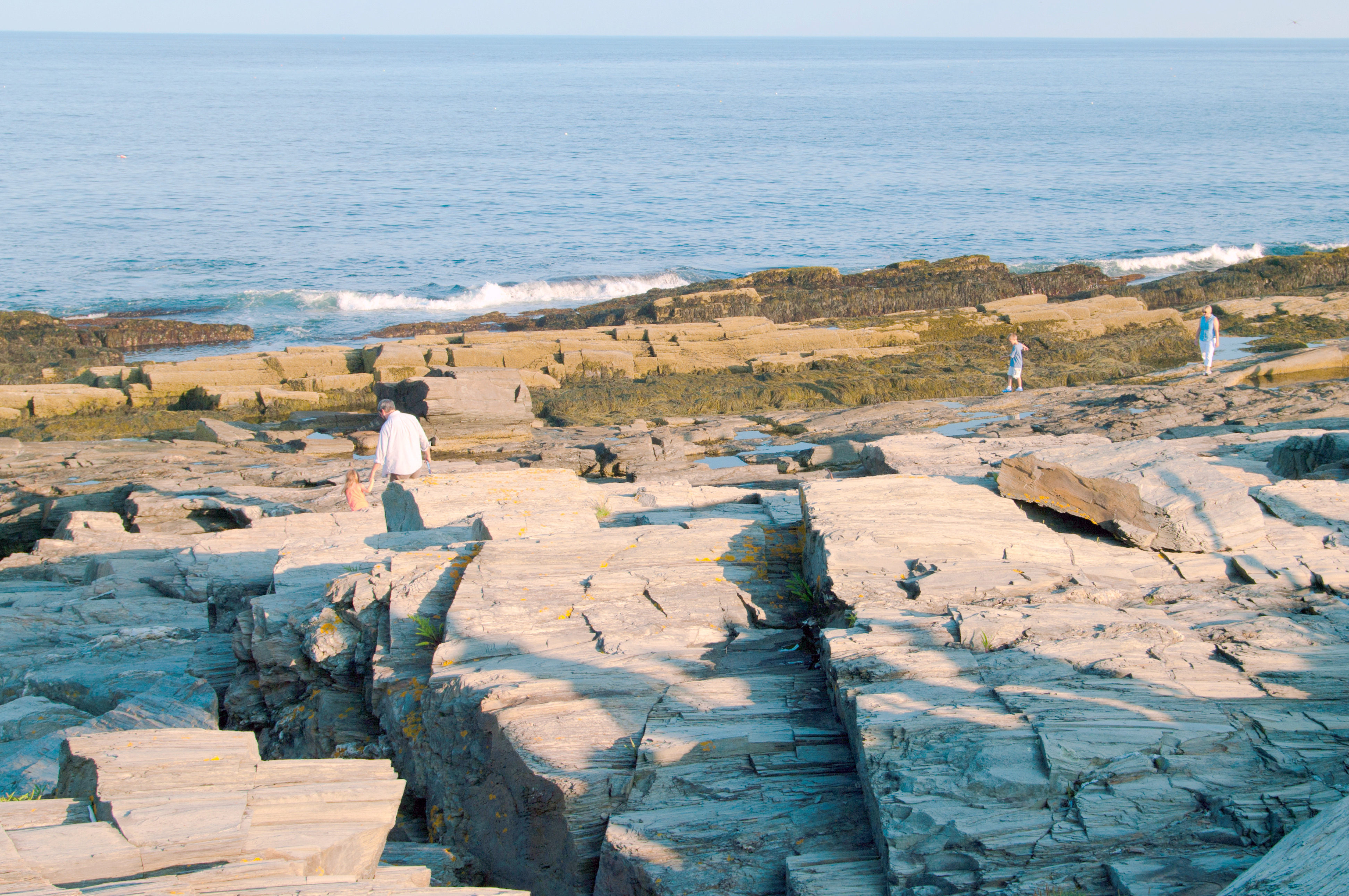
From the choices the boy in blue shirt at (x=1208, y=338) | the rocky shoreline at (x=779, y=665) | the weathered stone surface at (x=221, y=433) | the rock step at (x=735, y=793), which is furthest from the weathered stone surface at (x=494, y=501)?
the boy in blue shirt at (x=1208, y=338)

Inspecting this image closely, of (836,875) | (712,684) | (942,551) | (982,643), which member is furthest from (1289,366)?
(836,875)

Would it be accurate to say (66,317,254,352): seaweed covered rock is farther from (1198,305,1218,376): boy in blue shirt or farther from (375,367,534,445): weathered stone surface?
(1198,305,1218,376): boy in blue shirt

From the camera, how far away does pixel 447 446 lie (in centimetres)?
1588

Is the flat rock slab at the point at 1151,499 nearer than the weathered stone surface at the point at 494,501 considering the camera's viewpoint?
Yes

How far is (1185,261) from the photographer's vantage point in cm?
3606

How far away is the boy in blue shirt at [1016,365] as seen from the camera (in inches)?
704

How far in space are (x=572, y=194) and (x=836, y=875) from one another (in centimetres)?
5141

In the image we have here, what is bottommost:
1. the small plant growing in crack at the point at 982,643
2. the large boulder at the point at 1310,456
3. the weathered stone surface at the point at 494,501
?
the weathered stone surface at the point at 494,501

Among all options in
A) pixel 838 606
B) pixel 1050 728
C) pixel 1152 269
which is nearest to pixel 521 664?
pixel 838 606

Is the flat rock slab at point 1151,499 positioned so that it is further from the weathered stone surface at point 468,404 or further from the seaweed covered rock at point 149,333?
the seaweed covered rock at point 149,333

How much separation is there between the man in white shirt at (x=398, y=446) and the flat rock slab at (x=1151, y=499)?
5.82m

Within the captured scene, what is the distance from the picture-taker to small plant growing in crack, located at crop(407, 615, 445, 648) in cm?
585

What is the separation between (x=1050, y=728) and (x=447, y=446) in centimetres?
1306

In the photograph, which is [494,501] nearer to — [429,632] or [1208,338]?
[429,632]
